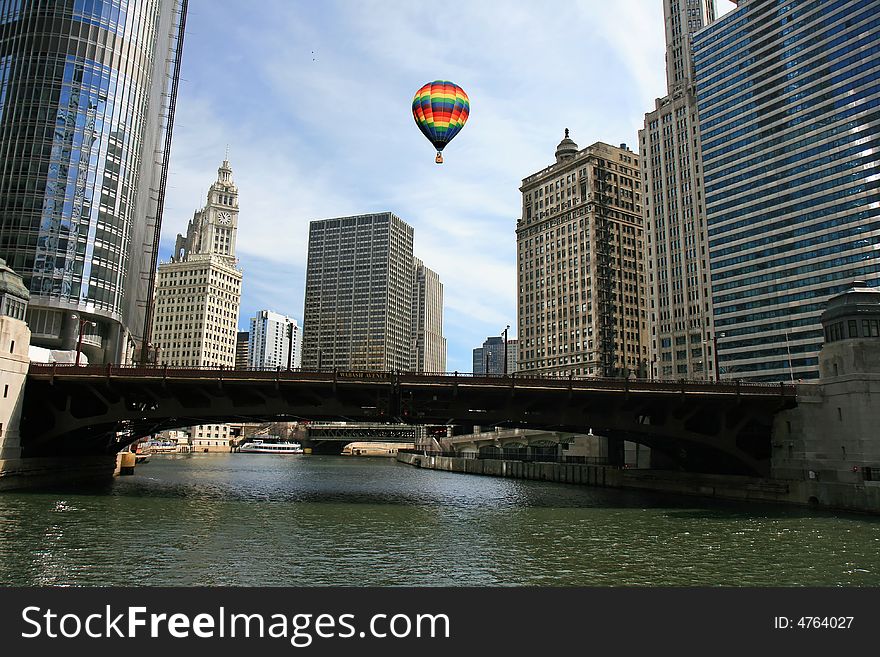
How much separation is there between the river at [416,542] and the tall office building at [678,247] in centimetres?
12365

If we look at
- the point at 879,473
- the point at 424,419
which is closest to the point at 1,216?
the point at 424,419

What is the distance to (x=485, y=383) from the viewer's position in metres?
65.0

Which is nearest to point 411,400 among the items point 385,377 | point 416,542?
point 385,377

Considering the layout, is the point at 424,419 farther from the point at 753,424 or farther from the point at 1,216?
the point at 1,216

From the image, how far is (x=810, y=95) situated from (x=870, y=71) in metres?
13.7

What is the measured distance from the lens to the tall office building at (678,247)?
18301 cm

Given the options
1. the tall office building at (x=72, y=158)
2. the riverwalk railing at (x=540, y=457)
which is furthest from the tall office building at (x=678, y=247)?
the tall office building at (x=72, y=158)

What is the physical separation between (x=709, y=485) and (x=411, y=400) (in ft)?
114

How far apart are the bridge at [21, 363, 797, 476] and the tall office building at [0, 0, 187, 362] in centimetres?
3348

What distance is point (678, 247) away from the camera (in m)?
190

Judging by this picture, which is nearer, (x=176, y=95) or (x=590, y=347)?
(x=176, y=95)
